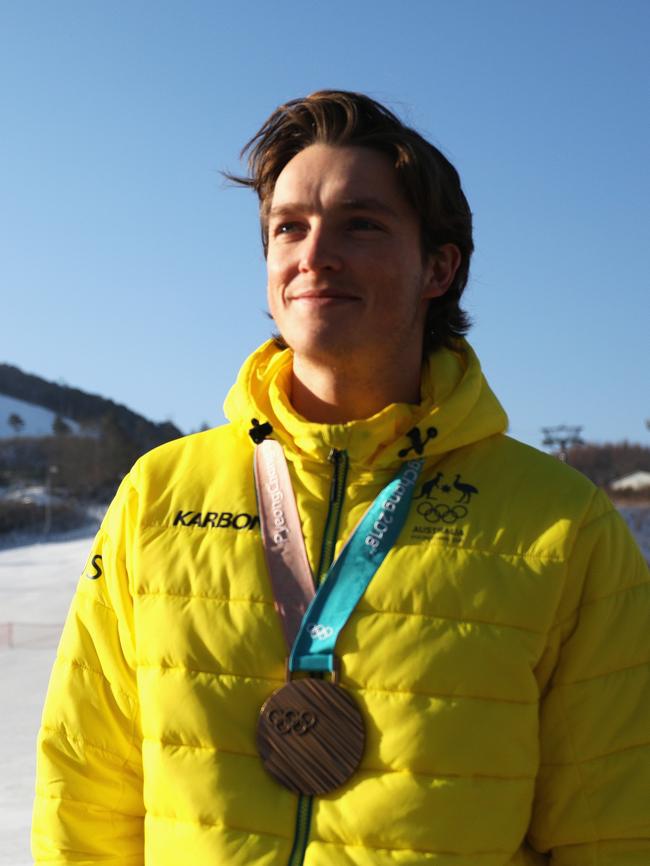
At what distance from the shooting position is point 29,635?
910 cm

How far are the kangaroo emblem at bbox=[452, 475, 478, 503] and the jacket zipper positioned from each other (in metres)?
0.20

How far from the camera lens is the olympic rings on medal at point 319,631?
1.74m

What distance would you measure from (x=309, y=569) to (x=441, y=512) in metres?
0.26

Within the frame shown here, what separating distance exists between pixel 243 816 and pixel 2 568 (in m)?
15.4

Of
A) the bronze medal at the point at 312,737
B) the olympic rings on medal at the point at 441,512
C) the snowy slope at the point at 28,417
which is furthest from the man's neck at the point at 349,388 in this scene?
Result: the snowy slope at the point at 28,417

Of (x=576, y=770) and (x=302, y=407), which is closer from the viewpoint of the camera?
(x=576, y=770)

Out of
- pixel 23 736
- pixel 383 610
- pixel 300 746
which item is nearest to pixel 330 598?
pixel 383 610

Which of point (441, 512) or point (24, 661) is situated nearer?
point (441, 512)

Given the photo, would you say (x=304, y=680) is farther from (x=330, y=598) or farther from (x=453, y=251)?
(x=453, y=251)

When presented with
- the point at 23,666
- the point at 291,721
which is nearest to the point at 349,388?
the point at 291,721

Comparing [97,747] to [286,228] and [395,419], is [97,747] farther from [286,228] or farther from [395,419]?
[286,228]

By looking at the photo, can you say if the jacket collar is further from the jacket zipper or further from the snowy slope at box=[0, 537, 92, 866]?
the snowy slope at box=[0, 537, 92, 866]

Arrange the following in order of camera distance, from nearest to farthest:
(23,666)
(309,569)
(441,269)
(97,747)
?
(309,569) → (97,747) → (441,269) → (23,666)

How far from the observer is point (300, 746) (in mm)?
1712
